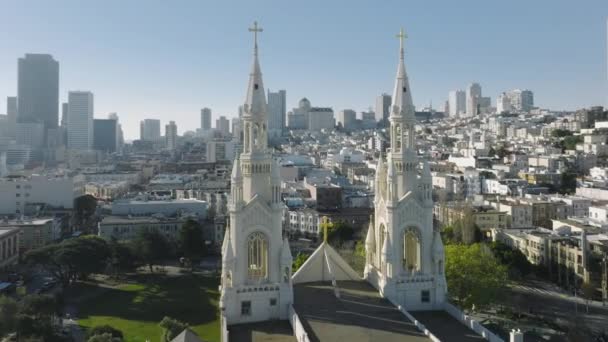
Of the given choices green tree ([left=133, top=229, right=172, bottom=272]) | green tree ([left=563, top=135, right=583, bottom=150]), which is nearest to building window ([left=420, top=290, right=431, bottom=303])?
green tree ([left=133, top=229, right=172, bottom=272])

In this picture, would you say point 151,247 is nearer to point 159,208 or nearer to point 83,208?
point 159,208

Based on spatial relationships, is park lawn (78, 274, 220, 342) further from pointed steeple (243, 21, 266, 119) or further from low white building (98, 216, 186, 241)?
pointed steeple (243, 21, 266, 119)

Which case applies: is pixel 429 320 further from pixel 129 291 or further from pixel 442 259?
pixel 129 291

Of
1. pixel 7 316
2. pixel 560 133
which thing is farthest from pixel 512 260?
pixel 560 133

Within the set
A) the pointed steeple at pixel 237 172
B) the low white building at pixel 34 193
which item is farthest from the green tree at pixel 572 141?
the pointed steeple at pixel 237 172

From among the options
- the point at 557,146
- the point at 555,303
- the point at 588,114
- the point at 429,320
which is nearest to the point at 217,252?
the point at 555,303

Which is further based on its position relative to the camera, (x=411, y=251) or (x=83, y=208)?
(x=83, y=208)
